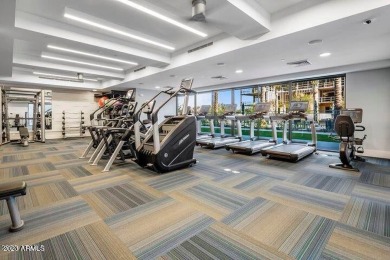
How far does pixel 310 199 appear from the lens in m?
2.73

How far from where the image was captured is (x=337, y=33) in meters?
3.66

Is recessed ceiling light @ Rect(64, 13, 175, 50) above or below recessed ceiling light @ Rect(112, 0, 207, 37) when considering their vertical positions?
above

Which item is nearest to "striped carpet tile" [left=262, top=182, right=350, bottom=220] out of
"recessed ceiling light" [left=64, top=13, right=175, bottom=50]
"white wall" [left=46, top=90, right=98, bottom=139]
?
"recessed ceiling light" [left=64, top=13, right=175, bottom=50]

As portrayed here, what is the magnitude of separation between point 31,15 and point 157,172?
3.96m

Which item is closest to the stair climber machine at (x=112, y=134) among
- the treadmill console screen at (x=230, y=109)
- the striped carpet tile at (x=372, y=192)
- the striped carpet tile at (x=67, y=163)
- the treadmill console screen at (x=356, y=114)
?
the striped carpet tile at (x=67, y=163)

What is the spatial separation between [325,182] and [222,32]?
3.94m

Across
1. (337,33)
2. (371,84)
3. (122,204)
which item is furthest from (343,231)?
(371,84)

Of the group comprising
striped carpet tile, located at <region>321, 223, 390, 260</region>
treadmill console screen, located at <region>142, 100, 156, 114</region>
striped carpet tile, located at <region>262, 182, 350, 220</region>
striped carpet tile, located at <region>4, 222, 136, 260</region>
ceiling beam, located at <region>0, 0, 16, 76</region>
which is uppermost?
ceiling beam, located at <region>0, 0, 16, 76</region>

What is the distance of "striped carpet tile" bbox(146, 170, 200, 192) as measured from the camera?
319 centimetres

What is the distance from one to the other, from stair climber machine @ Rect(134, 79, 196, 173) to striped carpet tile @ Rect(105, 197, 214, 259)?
1379 mm

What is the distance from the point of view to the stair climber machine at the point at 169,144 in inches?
153

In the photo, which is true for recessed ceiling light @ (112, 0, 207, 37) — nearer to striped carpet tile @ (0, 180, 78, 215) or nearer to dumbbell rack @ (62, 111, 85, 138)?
striped carpet tile @ (0, 180, 78, 215)

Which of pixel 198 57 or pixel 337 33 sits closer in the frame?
pixel 337 33

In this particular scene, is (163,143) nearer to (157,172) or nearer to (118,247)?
(157,172)
